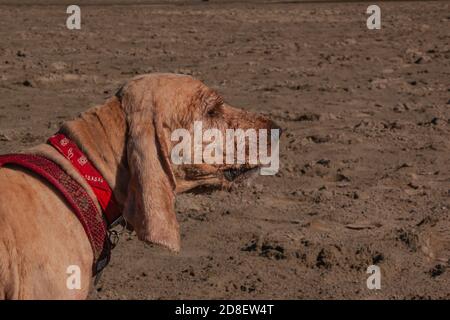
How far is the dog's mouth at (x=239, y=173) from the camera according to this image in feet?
15.6

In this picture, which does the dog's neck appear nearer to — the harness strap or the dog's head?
the dog's head

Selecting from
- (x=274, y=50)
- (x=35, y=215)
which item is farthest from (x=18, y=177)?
(x=274, y=50)

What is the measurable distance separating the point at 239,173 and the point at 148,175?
78 centimetres

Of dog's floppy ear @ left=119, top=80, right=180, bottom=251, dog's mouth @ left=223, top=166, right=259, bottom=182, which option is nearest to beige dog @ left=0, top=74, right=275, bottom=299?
dog's floppy ear @ left=119, top=80, right=180, bottom=251

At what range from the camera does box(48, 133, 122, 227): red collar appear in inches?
163

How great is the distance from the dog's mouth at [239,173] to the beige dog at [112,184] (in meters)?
0.13

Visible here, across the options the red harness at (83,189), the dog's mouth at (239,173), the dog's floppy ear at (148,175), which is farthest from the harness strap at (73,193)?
the dog's mouth at (239,173)

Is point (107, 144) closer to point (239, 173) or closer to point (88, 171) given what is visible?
point (88, 171)

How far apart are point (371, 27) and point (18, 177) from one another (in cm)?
1351

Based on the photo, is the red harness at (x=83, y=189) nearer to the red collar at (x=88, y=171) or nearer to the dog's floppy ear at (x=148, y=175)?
the red collar at (x=88, y=171)

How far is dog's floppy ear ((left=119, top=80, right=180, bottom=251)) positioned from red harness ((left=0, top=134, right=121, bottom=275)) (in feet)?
0.37

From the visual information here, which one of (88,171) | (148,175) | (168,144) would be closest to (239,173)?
(168,144)

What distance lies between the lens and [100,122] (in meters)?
4.25

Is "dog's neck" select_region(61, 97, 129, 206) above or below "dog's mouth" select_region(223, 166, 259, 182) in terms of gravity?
above
